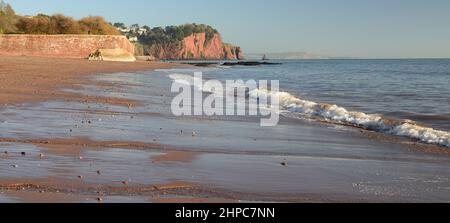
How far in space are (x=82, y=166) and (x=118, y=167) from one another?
39cm

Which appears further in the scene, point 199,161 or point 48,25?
point 48,25

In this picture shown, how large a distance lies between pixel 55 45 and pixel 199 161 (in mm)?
69638

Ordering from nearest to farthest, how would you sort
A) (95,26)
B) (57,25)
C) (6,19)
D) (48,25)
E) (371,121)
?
(371,121), (6,19), (48,25), (57,25), (95,26)

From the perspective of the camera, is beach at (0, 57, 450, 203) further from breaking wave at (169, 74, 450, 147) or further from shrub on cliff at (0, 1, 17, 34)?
shrub on cliff at (0, 1, 17, 34)

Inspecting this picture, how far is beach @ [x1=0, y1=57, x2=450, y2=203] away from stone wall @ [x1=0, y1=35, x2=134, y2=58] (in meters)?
59.6

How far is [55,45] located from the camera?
73.4 metres

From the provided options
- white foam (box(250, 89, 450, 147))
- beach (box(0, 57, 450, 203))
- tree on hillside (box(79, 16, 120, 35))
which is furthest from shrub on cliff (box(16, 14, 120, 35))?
beach (box(0, 57, 450, 203))

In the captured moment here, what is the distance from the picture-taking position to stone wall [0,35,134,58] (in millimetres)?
68312

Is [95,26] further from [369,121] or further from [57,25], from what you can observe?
[369,121]

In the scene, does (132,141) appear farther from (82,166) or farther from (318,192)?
(318,192)

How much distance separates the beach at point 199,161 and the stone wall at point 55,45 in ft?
196

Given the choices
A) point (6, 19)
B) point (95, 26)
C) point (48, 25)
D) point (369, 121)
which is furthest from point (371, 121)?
point (95, 26)

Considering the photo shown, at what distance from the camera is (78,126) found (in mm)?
9977

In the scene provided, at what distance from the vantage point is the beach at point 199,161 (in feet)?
18.4
